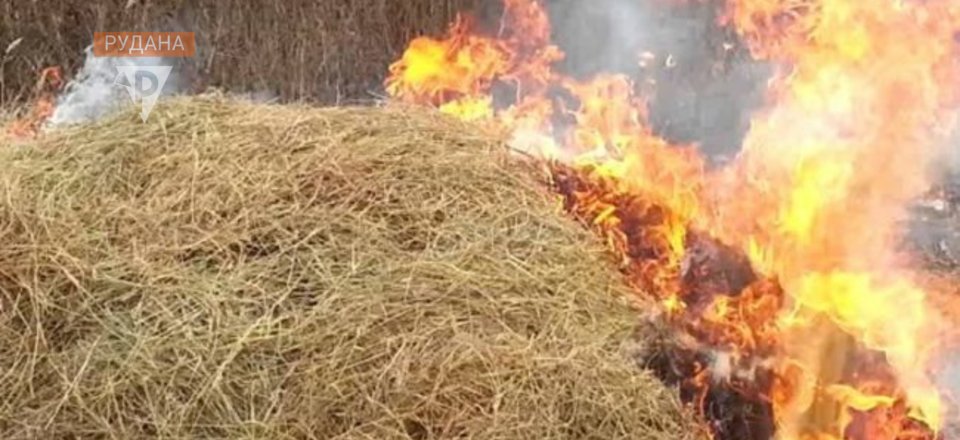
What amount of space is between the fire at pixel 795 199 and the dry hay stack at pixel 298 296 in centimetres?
28

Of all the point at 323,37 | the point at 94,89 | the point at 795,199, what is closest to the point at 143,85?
the point at 94,89

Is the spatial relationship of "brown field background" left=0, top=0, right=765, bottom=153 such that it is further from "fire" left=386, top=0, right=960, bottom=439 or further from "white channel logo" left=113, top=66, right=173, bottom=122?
"white channel logo" left=113, top=66, right=173, bottom=122

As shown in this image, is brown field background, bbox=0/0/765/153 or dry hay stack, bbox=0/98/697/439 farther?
brown field background, bbox=0/0/765/153

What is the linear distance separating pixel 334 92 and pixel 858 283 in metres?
3.70

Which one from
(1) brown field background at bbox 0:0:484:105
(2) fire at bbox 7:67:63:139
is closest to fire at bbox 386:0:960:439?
(1) brown field background at bbox 0:0:484:105

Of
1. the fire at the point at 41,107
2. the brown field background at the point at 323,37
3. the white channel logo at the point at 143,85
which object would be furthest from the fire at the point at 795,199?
the fire at the point at 41,107

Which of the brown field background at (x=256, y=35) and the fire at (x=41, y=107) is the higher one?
the brown field background at (x=256, y=35)

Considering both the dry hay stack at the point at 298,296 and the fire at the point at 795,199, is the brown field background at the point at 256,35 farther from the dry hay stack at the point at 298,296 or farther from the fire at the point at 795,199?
the dry hay stack at the point at 298,296

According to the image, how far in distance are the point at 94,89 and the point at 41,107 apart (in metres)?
0.31

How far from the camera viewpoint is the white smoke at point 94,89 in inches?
202

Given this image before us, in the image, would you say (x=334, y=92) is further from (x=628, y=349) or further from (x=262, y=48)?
(x=628, y=349)

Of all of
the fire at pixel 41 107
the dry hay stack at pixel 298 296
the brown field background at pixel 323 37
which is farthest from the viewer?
the brown field background at pixel 323 37

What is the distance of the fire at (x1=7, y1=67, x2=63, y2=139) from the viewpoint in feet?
16.5

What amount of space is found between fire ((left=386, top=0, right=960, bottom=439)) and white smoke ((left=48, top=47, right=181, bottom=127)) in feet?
4.75
